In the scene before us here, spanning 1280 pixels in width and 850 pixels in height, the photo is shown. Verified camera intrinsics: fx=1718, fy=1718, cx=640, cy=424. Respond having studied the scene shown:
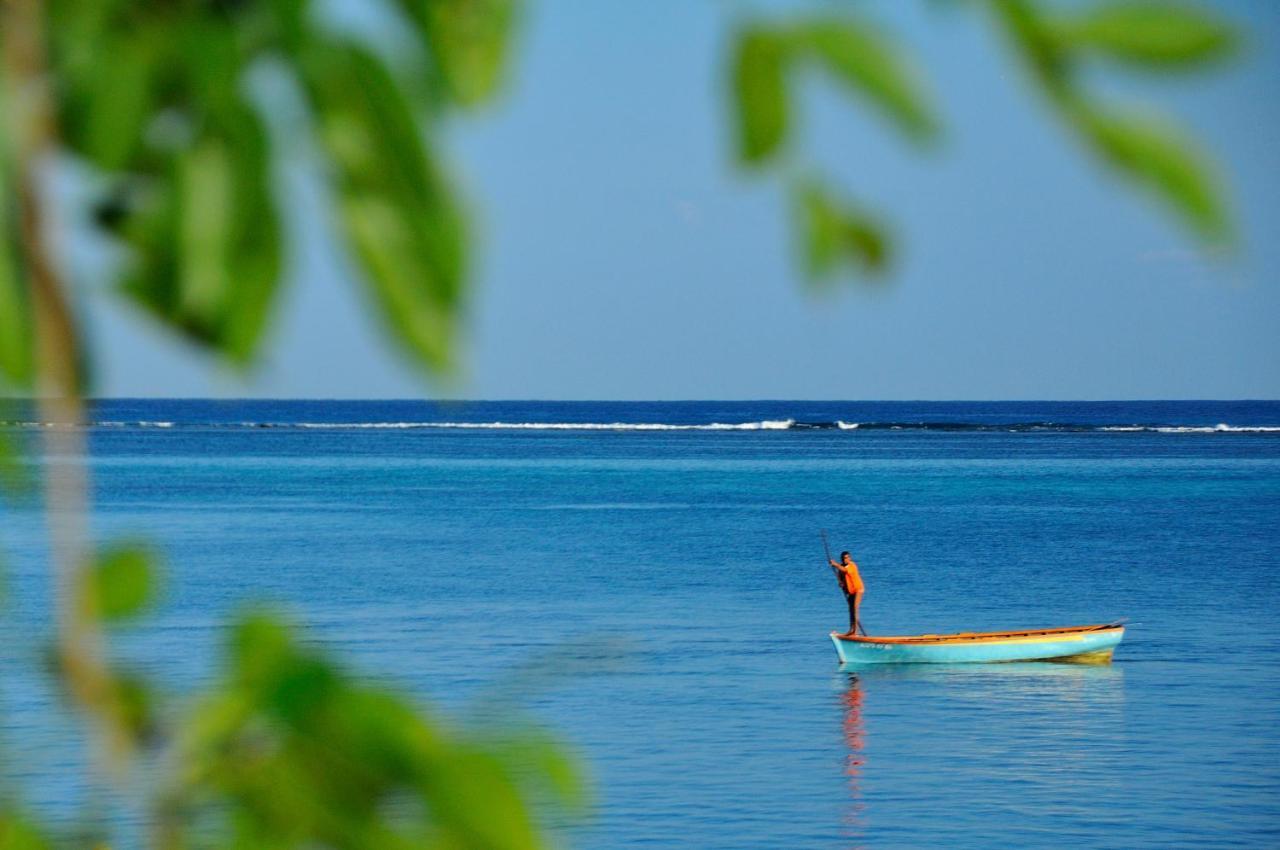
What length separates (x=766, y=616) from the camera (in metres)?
33.2

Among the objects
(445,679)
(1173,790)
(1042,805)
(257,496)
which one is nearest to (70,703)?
(1042,805)

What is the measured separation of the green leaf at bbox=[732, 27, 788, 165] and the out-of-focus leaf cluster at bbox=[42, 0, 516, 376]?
0.12 metres

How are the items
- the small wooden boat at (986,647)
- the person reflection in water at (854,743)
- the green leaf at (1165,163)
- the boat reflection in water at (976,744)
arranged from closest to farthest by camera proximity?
1. the green leaf at (1165,163)
2. the boat reflection in water at (976,744)
3. the person reflection in water at (854,743)
4. the small wooden boat at (986,647)

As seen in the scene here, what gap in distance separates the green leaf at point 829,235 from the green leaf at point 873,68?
0.07m

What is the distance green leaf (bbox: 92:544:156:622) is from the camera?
2.28ft

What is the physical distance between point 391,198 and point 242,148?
6 centimetres

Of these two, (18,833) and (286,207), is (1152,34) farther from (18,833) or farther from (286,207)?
(18,833)

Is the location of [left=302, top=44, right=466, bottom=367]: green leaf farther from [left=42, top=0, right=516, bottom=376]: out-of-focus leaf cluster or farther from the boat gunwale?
the boat gunwale

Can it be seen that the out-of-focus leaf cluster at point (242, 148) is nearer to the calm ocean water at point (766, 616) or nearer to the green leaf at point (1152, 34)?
A: the calm ocean water at point (766, 616)

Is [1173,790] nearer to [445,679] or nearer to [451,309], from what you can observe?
[445,679]

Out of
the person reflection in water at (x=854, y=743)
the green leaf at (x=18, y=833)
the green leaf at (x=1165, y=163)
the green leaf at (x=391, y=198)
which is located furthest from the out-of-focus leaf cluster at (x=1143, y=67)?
the person reflection in water at (x=854, y=743)

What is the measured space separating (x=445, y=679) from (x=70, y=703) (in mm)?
24173

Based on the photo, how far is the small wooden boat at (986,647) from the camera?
90.1ft

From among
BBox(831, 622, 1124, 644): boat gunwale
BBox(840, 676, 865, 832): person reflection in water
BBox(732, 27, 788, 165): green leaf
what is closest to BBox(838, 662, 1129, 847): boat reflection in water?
BBox(840, 676, 865, 832): person reflection in water
